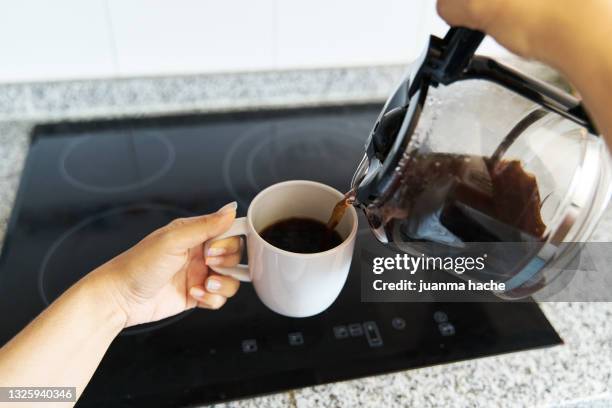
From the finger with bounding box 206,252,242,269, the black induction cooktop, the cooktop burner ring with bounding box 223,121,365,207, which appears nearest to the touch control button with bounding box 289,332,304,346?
the black induction cooktop

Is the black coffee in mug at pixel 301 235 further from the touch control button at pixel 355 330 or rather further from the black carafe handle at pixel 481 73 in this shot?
the black carafe handle at pixel 481 73

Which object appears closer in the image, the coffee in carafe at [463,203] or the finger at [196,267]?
the coffee in carafe at [463,203]

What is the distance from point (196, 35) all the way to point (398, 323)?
53 centimetres

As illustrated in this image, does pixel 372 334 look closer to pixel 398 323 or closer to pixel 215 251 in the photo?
pixel 398 323

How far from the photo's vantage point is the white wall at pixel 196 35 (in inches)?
28.7

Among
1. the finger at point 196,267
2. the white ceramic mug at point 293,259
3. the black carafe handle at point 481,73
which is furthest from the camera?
the finger at point 196,267

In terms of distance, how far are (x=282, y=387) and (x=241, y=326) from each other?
0.29 ft

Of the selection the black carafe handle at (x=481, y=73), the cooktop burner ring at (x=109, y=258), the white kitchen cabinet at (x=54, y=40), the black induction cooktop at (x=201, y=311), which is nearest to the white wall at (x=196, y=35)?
the white kitchen cabinet at (x=54, y=40)

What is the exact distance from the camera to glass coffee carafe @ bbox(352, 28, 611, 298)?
0.40m

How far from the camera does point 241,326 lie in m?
0.58

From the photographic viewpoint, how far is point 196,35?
0.78 metres

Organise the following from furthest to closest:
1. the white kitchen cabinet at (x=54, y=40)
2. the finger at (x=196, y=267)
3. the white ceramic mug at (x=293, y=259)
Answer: the white kitchen cabinet at (x=54, y=40), the finger at (x=196, y=267), the white ceramic mug at (x=293, y=259)

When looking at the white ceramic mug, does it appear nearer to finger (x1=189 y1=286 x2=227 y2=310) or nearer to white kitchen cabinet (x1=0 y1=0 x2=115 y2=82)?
finger (x1=189 y1=286 x2=227 y2=310)

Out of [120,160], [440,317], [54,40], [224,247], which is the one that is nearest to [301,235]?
[224,247]
